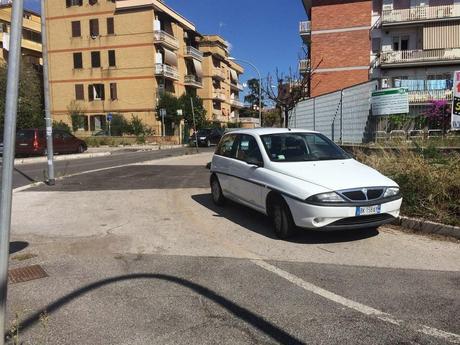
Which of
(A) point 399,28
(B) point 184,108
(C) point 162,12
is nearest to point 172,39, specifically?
(C) point 162,12

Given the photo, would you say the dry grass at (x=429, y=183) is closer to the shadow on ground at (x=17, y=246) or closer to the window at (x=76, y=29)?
the shadow on ground at (x=17, y=246)

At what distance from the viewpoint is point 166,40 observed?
172 feet

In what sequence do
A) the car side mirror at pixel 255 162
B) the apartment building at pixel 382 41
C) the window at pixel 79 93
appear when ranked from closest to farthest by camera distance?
the car side mirror at pixel 255 162 → the apartment building at pixel 382 41 → the window at pixel 79 93

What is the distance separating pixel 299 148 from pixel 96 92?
4958 centimetres

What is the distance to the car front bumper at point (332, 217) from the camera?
6.06 metres

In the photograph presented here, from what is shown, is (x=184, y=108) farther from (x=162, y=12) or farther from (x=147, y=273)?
(x=147, y=273)

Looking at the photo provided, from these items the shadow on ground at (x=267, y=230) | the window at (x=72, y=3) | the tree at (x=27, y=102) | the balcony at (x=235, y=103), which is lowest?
the shadow on ground at (x=267, y=230)

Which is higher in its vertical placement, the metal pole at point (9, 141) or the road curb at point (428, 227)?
the metal pole at point (9, 141)

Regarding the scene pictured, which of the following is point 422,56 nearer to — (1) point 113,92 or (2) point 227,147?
(1) point 113,92

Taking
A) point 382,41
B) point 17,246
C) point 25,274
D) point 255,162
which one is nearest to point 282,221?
point 255,162

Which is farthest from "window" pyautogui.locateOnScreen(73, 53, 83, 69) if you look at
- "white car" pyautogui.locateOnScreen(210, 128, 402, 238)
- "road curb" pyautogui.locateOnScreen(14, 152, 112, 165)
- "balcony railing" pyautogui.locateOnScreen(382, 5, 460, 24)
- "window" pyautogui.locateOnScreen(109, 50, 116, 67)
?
"white car" pyautogui.locateOnScreen(210, 128, 402, 238)

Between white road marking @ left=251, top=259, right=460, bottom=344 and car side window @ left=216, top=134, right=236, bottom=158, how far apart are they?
346cm

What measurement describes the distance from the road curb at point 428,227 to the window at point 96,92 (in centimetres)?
4997

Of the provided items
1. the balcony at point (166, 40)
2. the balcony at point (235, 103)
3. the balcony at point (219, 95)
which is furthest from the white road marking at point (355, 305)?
the balcony at point (235, 103)
